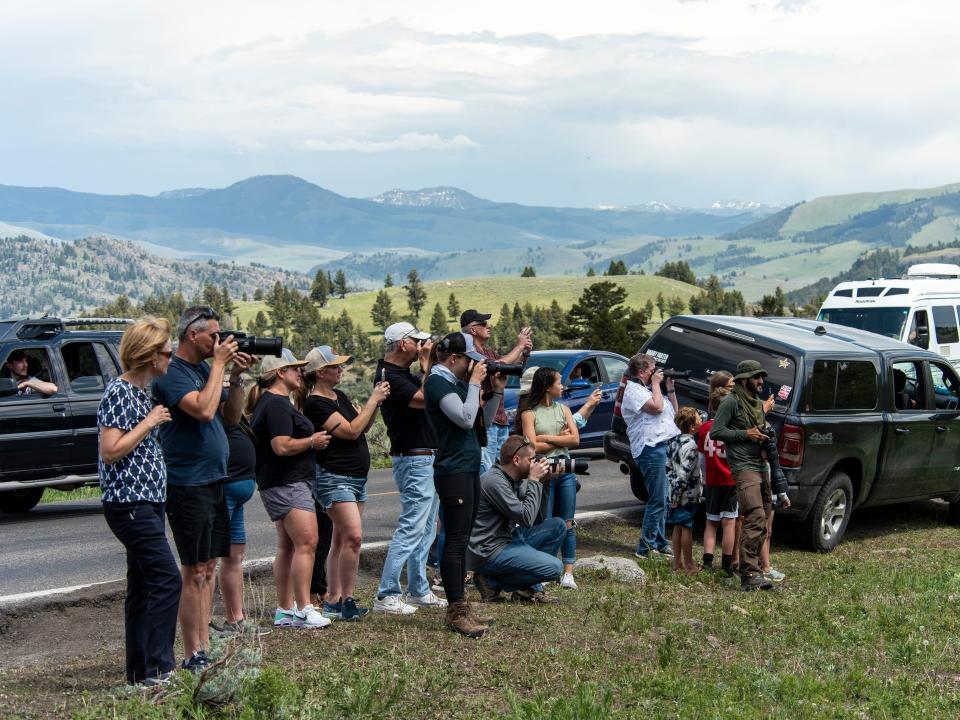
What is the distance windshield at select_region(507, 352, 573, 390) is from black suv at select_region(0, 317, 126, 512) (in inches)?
247

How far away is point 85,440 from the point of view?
43.8ft

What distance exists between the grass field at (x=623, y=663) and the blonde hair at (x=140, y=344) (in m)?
1.62

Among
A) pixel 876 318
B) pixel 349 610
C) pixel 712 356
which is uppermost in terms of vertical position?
pixel 712 356

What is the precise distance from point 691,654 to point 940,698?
1461 mm

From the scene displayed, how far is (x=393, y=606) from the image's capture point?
7945 millimetres

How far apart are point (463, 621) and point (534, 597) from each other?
4.64 feet

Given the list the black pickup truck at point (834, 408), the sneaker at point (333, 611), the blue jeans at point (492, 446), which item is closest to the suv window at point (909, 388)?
the black pickup truck at point (834, 408)

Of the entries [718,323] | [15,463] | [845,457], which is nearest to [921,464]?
[845,457]

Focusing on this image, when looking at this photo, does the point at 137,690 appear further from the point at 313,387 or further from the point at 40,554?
the point at 40,554

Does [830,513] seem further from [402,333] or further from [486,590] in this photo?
[402,333]

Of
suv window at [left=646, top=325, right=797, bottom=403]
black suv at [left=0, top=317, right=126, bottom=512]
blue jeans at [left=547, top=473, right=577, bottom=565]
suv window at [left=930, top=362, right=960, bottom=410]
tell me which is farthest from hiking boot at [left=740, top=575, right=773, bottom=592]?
black suv at [left=0, top=317, right=126, bottom=512]

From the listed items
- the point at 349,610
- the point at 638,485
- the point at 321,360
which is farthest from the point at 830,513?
the point at 321,360

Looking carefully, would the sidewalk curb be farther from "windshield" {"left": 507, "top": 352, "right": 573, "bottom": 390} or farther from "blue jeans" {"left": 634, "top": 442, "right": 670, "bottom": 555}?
"windshield" {"left": 507, "top": 352, "right": 573, "bottom": 390}

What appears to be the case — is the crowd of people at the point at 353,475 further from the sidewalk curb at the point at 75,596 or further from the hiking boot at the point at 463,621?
the sidewalk curb at the point at 75,596
